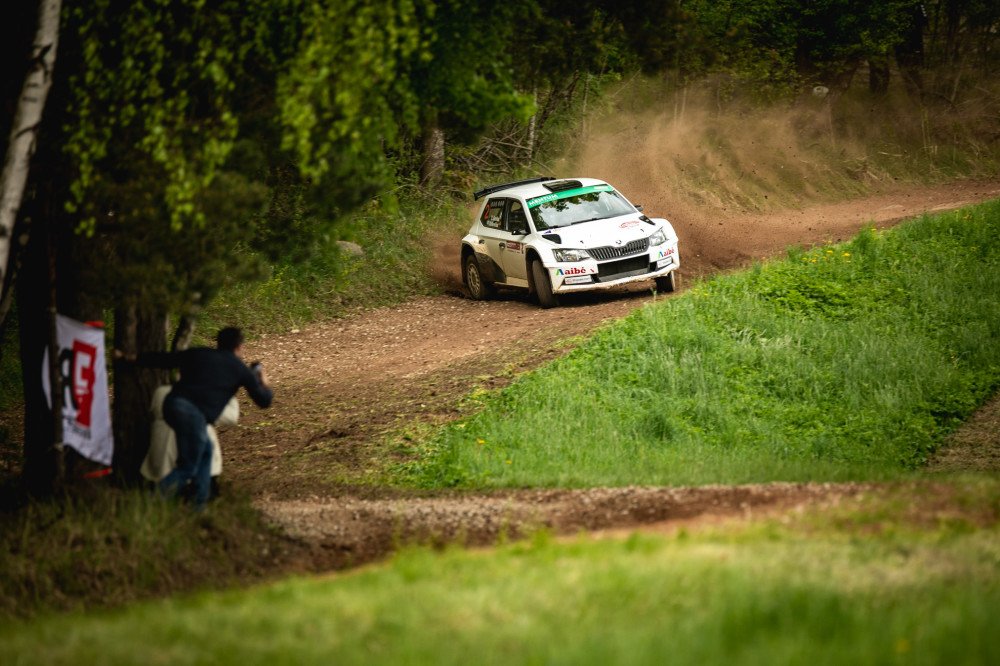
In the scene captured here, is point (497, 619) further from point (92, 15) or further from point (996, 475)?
point (996, 475)

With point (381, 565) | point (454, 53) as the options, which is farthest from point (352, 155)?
point (381, 565)

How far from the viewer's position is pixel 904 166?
1075 inches

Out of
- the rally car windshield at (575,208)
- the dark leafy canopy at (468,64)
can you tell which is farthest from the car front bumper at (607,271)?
the dark leafy canopy at (468,64)

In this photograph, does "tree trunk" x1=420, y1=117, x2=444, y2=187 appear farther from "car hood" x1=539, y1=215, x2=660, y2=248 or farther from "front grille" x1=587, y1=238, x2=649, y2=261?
"front grille" x1=587, y1=238, x2=649, y2=261

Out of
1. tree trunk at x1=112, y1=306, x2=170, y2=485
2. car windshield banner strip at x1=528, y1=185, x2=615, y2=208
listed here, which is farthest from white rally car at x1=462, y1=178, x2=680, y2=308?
tree trunk at x1=112, y1=306, x2=170, y2=485

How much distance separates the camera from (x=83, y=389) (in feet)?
23.9

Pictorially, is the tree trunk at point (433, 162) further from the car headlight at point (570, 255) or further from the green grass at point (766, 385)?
the green grass at point (766, 385)

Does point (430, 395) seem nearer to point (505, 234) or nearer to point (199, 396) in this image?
point (505, 234)

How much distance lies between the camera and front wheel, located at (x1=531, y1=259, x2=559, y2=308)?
591 inches

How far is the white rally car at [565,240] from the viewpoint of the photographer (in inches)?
572

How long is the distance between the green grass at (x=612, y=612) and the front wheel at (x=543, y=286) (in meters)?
9.48

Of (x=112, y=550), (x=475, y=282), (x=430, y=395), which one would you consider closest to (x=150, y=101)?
(x=112, y=550)

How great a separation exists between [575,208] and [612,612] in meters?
11.6

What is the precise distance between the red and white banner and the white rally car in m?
8.48
